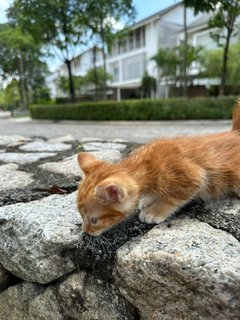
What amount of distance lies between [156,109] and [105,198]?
1381 cm

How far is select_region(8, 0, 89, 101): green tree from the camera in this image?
58.3 feet

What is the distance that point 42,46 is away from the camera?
69.7 ft

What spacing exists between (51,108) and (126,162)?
1855 cm

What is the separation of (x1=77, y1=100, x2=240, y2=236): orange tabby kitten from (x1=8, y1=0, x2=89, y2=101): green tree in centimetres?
1651

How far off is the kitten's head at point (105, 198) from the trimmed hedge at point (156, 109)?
12.4 m

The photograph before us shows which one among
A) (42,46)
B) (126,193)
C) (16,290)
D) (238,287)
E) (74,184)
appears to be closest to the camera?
(238,287)

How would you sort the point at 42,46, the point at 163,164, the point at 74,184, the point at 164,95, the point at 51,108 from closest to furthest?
the point at 163,164, the point at 74,184, the point at 51,108, the point at 42,46, the point at 164,95

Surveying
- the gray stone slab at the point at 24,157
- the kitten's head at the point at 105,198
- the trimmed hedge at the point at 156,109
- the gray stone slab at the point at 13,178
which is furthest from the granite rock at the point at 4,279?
the trimmed hedge at the point at 156,109

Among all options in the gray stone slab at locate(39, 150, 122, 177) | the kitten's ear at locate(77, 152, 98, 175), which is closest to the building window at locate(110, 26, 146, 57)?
the gray stone slab at locate(39, 150, 122, 177)

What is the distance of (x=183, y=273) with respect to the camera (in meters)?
1.42

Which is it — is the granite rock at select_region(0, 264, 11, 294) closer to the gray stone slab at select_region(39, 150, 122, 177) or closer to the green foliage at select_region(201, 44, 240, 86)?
the gray stone slab at select_region(39, 150, 122, 177)

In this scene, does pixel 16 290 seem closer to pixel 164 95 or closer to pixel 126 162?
pixel 126 162

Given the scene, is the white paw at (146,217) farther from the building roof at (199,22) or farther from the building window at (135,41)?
the building window at (135,41)

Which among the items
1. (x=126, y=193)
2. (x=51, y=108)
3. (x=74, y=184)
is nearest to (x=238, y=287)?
(x=126, y=193)
